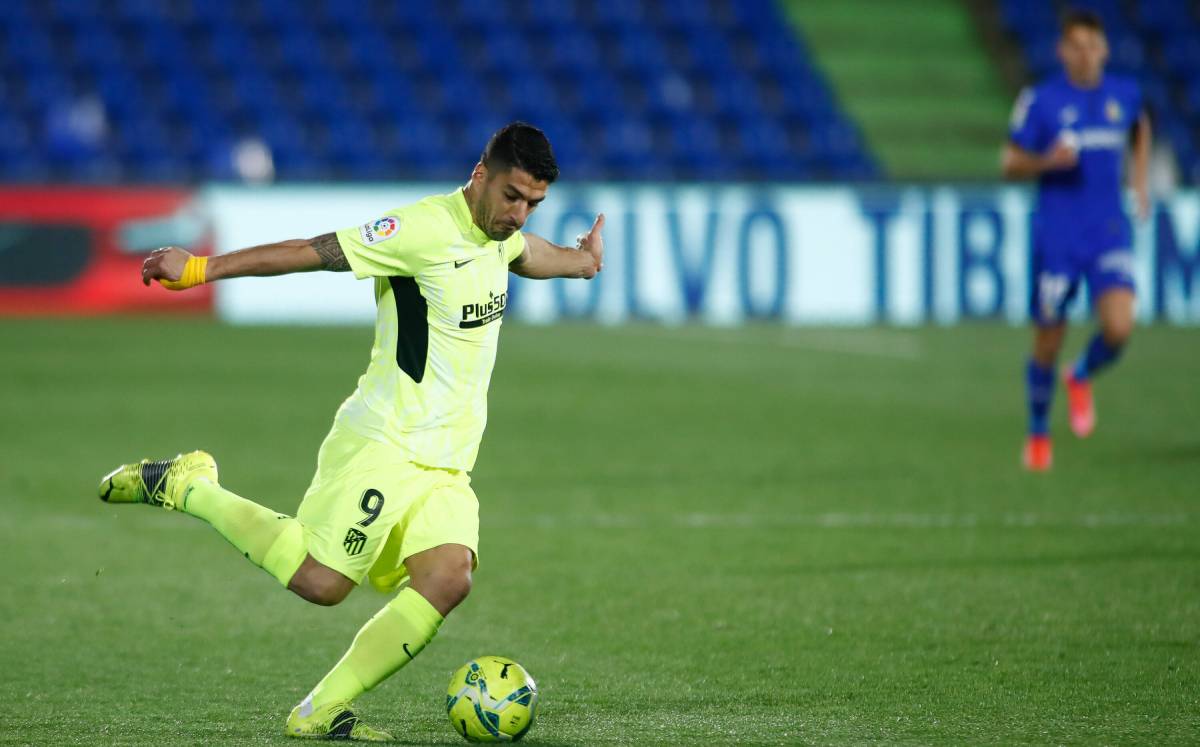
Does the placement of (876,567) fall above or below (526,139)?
below

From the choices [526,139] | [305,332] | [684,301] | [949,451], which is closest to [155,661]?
[526,139]

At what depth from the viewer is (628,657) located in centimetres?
528

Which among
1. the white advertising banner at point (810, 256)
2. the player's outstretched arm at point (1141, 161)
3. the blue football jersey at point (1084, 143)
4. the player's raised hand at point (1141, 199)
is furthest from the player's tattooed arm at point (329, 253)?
the white advertising banner at point (810, 256)

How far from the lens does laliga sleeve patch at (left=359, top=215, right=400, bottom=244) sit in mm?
4465

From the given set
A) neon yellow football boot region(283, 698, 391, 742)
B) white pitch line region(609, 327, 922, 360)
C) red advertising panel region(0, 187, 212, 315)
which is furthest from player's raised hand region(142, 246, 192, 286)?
red advertising panel region(0, 187, 212, 315)

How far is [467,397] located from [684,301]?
13.4 meters

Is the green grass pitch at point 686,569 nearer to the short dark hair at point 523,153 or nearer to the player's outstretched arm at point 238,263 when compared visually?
the player's outstretched arm at point 238,263

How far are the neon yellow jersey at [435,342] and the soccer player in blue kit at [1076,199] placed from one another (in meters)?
5.07

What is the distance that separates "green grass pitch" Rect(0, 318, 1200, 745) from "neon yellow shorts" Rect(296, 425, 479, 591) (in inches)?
17.1

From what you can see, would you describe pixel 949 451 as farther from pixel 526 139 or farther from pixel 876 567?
pixel 526 139

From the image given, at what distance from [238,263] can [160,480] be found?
0.99 meters

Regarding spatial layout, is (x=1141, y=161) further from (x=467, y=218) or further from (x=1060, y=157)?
(x=467, y=218)

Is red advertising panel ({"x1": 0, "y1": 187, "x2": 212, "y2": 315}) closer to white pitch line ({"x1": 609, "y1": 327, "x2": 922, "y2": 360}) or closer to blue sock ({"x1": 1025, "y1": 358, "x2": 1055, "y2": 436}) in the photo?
white pitch line ({"x1": 609, "y1": 327, "x2": 922, "y2": 360})

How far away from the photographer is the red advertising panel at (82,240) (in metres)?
17.1
